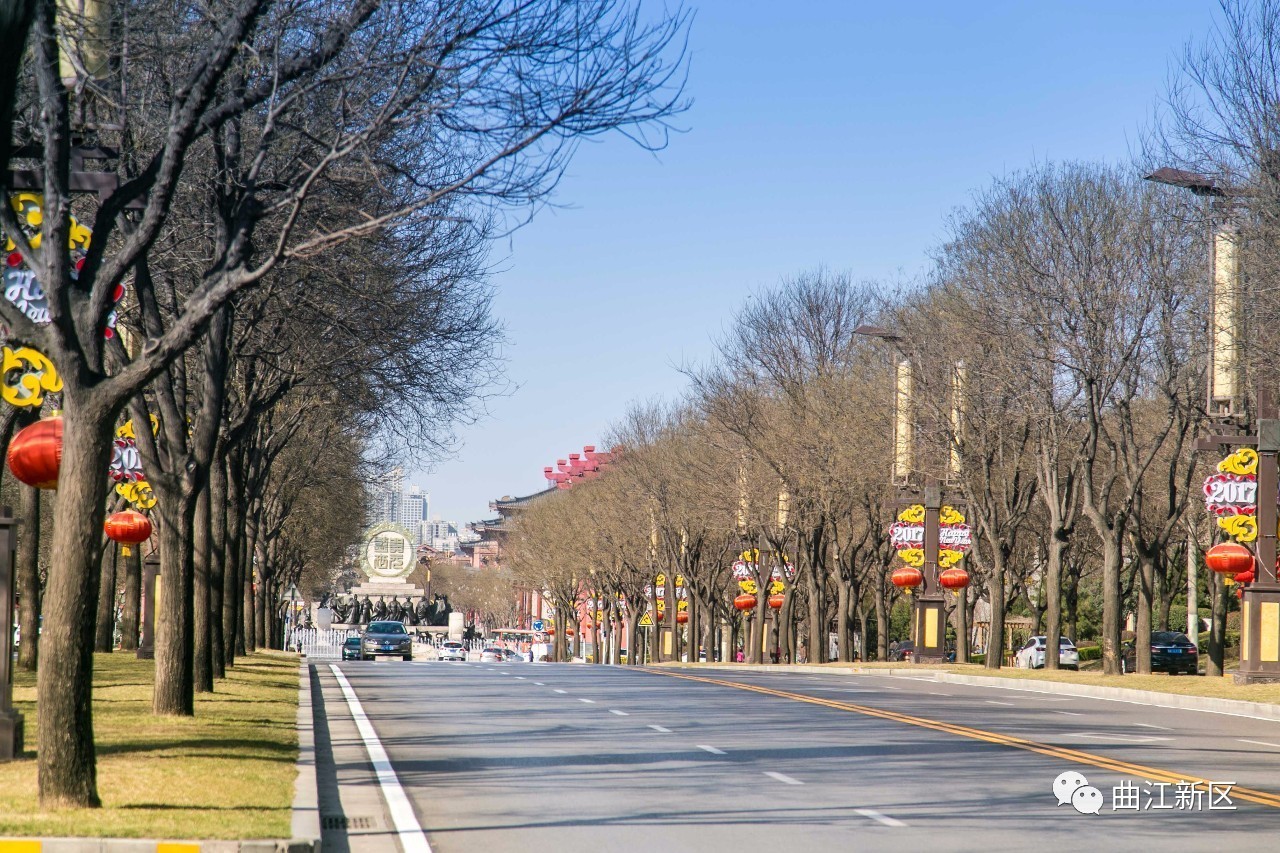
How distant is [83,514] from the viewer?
1052 centimetres

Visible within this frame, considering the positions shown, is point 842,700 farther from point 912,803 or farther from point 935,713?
point 912,803

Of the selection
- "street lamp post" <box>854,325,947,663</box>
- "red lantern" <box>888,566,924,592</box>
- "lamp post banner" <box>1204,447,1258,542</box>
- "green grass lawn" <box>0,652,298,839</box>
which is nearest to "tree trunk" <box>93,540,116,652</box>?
"green grass lawn" <box>0,652,298,839</box>

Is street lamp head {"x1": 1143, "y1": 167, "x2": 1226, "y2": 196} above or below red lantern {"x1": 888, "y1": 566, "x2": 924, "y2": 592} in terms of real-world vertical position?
above

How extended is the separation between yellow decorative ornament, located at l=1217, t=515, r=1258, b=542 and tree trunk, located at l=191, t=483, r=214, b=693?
64.1 ft

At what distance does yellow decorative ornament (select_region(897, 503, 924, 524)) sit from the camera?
43.8 metres

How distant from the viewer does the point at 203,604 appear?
22.7 m

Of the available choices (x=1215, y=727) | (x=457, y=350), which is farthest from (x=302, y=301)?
(x=1215, y=727)

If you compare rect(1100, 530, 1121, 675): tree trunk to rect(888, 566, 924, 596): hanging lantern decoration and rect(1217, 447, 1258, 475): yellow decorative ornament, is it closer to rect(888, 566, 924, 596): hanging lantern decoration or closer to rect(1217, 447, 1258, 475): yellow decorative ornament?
rect(1217, 447, 1258, 475): yellow decorative ornament

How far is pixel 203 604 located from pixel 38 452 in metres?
9.61

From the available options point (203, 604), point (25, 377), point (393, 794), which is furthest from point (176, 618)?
point (393, 794)

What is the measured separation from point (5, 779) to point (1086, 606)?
70887 millimetres

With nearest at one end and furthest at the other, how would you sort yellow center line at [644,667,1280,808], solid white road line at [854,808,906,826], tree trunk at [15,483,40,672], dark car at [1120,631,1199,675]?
solid white road line at [854,808,906,826], yellow center line at [644,667,1280,808], tree trunk at [15,483,40,672], dark car at [1120,631,1199,675]

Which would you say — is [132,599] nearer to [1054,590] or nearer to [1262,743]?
[1054,590]

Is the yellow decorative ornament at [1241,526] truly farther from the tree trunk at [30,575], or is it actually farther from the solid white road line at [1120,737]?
the tree trunk at [30,575]
